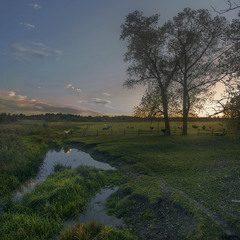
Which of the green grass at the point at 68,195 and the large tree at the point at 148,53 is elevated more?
the large tree at the point at 148,53

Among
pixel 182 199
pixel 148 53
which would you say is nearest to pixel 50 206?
pixel 182 199

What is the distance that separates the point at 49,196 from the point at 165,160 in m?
10.5

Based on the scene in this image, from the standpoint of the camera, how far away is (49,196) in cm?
962

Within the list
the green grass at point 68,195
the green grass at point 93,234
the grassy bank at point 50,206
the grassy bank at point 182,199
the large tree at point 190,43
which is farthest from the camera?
the large tree at point 190,43

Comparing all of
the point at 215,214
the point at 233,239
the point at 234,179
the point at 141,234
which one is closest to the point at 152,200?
the point at 141,234

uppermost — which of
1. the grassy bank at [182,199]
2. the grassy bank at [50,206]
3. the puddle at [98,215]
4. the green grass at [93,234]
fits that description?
the grassy bank at [182,199]

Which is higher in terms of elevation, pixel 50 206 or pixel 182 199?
pixel 182 199

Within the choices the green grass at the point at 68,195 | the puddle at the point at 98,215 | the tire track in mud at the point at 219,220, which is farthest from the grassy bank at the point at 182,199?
the green grass at the point at 68,195

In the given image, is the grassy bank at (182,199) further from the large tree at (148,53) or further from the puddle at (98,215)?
the large tree at (148,53)

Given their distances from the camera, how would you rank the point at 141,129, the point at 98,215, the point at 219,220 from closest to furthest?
the point at 219,220, the point at 98,215, the point at 141,129

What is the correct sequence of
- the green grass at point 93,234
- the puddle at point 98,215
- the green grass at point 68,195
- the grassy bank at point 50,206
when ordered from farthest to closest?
the green grass at point 68,195 < the puddle at point 98,215 < the grassy bank at point 50,206 < the green grass at point 93,234

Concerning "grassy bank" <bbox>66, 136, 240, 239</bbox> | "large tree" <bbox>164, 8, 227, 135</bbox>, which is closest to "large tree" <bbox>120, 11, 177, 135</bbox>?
"large tree" <bbox>164, 8, 227, 135</bbox>

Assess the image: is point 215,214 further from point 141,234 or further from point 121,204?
point 121,204

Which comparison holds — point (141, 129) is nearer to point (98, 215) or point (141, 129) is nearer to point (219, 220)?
point (98, 215)
